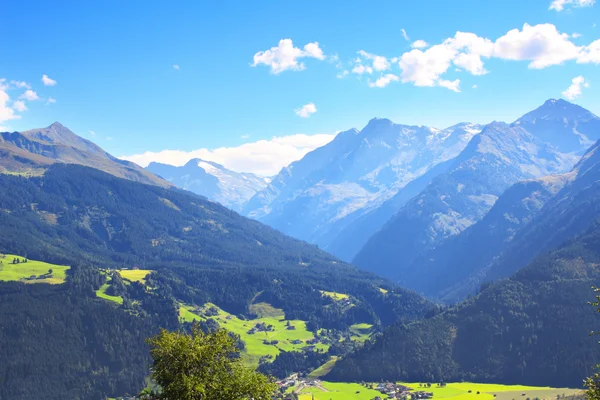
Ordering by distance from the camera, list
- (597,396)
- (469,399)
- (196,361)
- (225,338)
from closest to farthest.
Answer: (597,396) → (196,361) → (225,338) → (469,399)

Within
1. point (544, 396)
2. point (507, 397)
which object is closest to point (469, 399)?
point (507, 397)

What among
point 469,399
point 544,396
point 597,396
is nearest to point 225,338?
point 597,396

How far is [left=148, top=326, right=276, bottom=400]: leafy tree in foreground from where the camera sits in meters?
46.1

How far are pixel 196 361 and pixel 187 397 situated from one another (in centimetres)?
409

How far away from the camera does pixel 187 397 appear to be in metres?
45.0

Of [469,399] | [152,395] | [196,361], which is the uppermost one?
[196,361]

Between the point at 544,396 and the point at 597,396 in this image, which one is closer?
the point at 597,396

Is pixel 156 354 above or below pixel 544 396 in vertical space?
above

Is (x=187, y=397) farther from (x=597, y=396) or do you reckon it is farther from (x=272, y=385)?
(x=597, y=396)

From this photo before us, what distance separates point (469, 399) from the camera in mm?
198750

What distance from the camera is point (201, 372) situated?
48.8 meters

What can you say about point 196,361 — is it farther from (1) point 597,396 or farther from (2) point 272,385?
(1) point 597,396

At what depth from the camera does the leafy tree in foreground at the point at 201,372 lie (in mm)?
46094

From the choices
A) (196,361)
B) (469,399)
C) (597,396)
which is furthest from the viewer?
(469,399)
